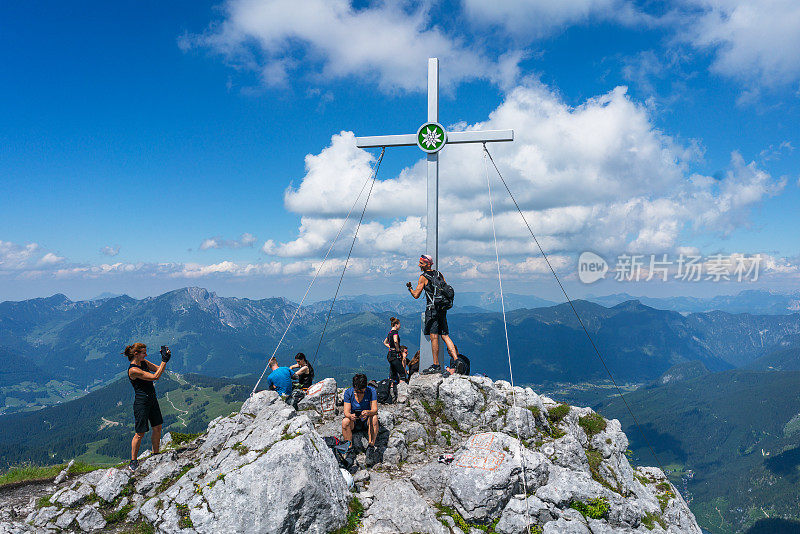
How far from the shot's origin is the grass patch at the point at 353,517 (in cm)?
779

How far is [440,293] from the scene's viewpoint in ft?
42.4

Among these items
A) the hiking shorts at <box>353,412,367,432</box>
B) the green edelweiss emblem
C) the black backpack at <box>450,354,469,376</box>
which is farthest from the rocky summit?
the green edelweiss emblem

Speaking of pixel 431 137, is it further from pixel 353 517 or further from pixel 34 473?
pixel 34 473

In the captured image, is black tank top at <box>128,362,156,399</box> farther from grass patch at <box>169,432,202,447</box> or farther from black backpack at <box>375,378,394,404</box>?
black backpack at <box>375,378,394,404</box>

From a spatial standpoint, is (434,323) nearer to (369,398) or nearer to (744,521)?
(369,398)

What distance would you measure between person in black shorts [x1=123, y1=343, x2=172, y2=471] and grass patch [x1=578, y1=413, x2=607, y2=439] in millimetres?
13262

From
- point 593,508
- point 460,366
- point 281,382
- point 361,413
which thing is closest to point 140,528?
point 281,382

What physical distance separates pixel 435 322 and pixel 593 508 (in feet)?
22.1

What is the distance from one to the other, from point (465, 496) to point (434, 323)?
5794mm

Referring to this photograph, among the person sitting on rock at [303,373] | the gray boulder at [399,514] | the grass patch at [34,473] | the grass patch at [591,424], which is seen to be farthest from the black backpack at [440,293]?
the grass patch at [34,473]

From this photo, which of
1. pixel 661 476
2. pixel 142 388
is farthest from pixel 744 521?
pixel 142 388

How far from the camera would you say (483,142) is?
539 inches

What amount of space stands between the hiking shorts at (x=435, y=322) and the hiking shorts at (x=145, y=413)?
28.1 ft

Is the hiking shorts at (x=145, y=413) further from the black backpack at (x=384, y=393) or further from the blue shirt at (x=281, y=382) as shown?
the black backpack at (x=384, y=393)
